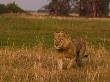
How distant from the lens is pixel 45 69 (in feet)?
38.6

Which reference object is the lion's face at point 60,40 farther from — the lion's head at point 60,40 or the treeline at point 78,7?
the treeline at point 78,7

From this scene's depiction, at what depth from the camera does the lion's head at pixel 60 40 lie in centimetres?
1163

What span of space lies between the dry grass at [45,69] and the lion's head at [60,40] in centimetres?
56

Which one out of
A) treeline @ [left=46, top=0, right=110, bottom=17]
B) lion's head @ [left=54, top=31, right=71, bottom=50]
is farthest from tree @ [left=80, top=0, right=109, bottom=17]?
lion's head @ [left=54, top=31, right=71, bottom=50]

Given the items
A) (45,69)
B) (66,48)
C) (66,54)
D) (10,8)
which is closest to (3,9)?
(10,8)

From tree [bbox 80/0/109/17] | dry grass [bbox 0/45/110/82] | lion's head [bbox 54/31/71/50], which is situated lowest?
tree [bbox 80/0/109/17]

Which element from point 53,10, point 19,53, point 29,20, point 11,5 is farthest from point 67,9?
point 19,53

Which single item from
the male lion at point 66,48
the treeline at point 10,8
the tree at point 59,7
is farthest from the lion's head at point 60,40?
the tree at point 59,7

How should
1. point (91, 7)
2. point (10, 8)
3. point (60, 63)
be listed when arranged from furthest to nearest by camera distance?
point (91, 7) < point (10, 8) < point (60, 63)

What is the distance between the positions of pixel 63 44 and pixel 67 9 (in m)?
59.9

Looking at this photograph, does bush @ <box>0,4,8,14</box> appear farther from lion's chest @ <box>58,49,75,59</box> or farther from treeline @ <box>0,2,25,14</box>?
lion's chest @ <box>58,49,75,59</box>

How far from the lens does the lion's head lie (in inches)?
458

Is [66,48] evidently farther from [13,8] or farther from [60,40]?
[13,8]

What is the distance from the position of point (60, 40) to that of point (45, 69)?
0.77 metres
